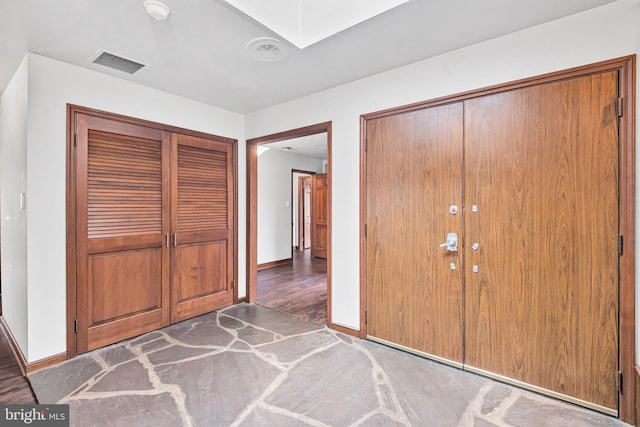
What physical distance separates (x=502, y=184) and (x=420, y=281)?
0.95 meters

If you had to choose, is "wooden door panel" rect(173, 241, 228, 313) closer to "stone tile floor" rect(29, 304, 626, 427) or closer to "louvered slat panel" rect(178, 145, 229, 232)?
"louvered slat panel" rect(178, 145, 229, 232)

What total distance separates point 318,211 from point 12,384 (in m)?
5.82

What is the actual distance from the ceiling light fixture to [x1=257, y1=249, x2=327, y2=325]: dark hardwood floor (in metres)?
2.87

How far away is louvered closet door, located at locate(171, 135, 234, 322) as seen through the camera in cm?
321

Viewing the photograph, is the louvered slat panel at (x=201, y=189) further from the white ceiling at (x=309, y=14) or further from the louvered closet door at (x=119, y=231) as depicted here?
the white ceiling at (x=309, y=14)

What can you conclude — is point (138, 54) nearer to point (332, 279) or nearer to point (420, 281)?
Result: point (332, 279)

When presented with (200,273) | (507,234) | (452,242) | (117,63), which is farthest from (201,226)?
(507,234)

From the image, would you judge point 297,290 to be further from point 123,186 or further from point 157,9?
point 157,9

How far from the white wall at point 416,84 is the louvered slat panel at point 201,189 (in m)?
0.63

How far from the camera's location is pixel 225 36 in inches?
81.1

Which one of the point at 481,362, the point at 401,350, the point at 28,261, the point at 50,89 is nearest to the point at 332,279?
the point at 401,350

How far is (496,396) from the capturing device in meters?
1.97

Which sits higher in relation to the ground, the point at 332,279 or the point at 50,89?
the point at 50,89

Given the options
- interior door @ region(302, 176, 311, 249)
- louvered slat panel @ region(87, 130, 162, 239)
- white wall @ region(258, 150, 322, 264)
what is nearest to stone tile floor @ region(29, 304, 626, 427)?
louvered slat panel @ region(87, 130, 162, 239)
